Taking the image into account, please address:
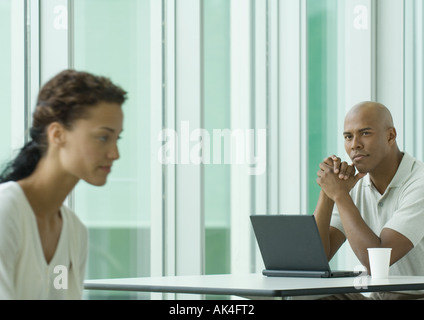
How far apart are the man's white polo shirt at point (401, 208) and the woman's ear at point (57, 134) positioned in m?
1.69

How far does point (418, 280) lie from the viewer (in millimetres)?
2590

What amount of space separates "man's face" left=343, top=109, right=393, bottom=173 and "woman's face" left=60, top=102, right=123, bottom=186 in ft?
5.83

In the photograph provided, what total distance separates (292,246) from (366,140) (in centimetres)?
82

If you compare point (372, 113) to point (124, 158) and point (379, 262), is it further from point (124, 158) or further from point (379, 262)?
point (124, 158)

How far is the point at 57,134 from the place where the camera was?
169 centimetres

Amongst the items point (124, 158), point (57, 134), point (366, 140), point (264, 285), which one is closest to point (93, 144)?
point (57, 134)

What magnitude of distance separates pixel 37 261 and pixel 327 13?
3963 mm

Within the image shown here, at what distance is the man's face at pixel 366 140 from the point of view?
10.8 ft

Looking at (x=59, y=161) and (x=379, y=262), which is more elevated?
(x=59, y=161)

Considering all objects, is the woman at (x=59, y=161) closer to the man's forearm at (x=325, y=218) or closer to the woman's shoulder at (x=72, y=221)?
the woman's shoulder at (x=72, y=221)

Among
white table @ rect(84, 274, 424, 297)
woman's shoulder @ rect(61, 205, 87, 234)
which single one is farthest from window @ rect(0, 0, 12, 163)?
woman's shoulder @ rect(61, 205, 87, 234)

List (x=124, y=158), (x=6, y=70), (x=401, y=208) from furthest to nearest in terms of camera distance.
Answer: (x=124, y=158), (x=6, y=70), (x=401, y=208)

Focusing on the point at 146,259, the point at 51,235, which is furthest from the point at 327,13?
the point at 51,235

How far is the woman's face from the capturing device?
1686 mm
